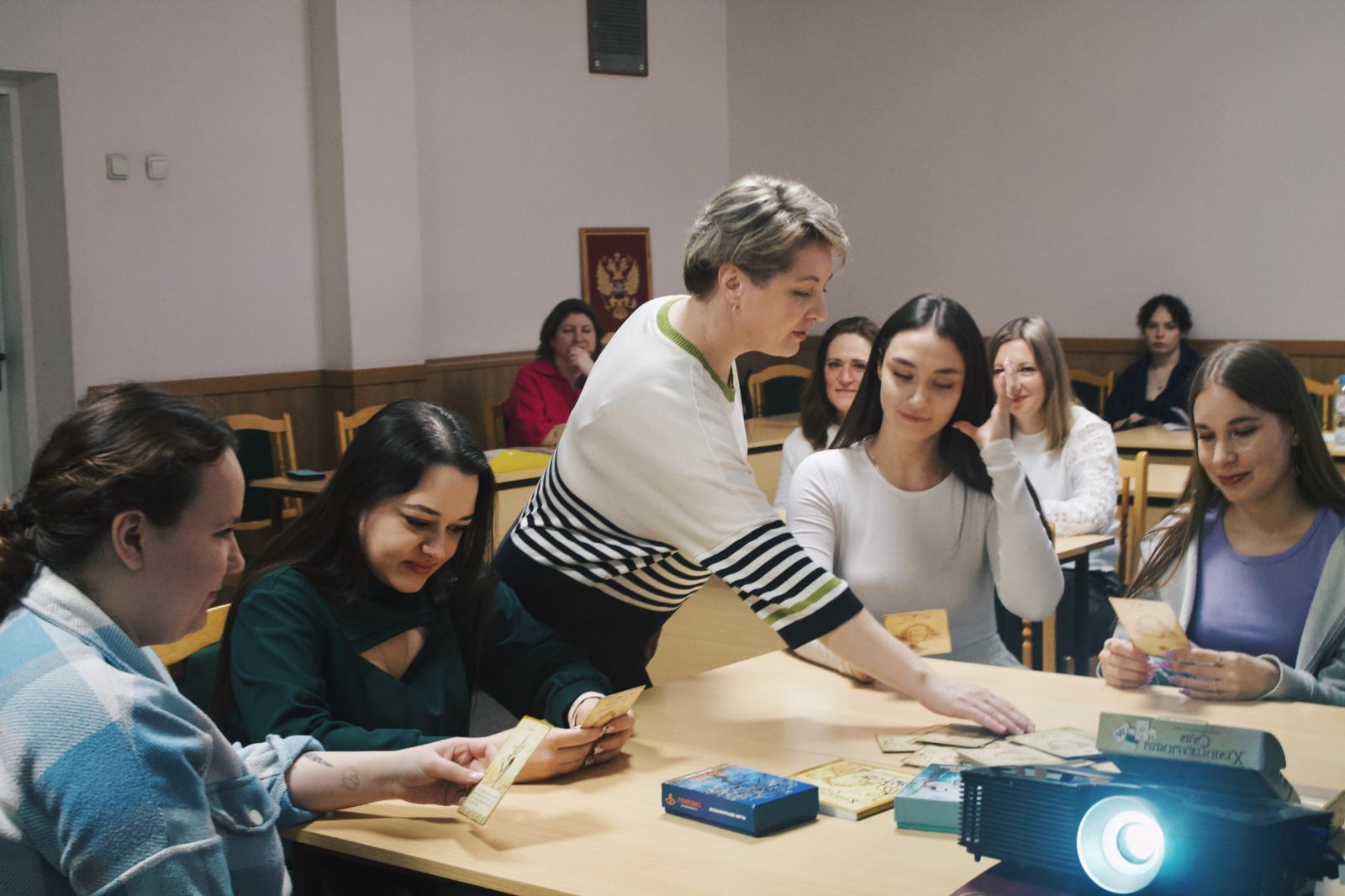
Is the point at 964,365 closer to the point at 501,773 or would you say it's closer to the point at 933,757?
the point at 933,757

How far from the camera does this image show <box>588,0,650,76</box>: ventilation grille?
27.4 feet

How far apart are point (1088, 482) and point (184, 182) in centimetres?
433

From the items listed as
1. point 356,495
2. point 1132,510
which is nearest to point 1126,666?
point 356,495

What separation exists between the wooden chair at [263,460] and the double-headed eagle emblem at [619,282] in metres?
2.58

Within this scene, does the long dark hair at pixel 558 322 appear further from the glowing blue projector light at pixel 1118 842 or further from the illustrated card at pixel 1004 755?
the glowing blue projector light at pixel 1118 842

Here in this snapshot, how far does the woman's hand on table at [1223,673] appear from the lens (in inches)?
89.0

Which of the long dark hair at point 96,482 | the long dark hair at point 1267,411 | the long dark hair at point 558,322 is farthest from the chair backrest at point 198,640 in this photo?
the long dark hair at point 558,322

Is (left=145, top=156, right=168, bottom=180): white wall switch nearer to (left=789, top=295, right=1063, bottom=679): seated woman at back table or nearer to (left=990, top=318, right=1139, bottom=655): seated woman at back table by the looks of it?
(left=990, top=318, right=1139, bottom=655): seated woman at back table

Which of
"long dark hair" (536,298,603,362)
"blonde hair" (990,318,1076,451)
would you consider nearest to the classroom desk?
"blonde hair" (990,318,1076,451)

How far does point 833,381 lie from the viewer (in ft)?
13.9

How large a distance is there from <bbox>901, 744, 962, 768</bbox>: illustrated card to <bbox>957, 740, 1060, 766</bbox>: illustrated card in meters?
0.02

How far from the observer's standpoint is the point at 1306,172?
757 centimetres

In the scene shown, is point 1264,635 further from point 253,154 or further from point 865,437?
point 253,154

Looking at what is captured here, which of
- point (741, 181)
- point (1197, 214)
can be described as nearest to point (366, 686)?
point (741, 181)
